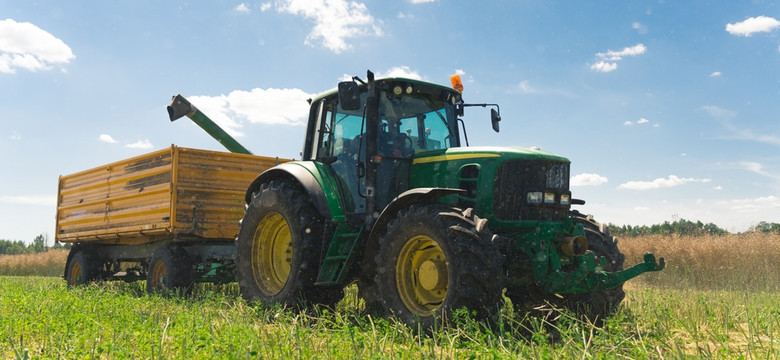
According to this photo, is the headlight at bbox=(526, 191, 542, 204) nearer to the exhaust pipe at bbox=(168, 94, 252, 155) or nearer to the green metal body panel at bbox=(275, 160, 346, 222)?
the green metal body panel at bbox=(275, 160, 346, 222)

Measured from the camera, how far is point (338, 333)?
4938 mm

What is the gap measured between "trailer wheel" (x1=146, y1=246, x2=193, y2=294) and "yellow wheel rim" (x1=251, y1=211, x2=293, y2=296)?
2.14 m

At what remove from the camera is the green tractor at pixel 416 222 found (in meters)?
5.09

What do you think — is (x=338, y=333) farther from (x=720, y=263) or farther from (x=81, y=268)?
(x=720, y=263)

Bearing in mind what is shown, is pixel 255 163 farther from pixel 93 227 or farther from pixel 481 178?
pixel 481 178

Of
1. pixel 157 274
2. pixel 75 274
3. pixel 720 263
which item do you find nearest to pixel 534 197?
pixel 157 274

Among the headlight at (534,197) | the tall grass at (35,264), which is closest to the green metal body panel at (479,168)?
the headlight at (534,197)

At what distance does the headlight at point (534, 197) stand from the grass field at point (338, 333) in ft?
3.49

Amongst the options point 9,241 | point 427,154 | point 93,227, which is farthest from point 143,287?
point 9,241

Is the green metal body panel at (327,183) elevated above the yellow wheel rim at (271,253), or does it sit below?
above

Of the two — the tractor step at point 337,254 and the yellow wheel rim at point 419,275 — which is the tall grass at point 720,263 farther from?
the yellow wheel rim at point 419,275

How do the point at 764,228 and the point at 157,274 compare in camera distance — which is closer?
the point at 157,274

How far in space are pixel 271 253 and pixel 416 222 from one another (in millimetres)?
2633

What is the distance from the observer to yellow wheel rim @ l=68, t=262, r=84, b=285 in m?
11.8
